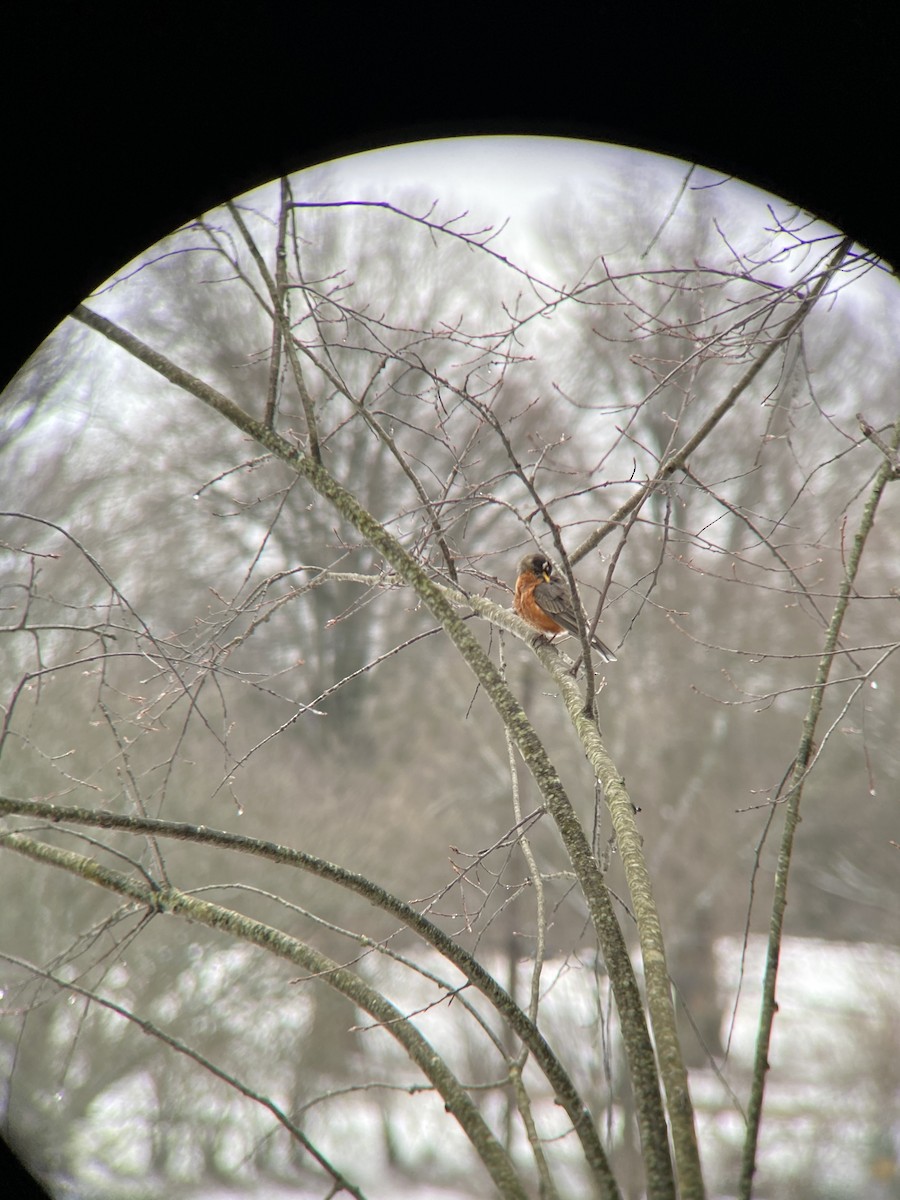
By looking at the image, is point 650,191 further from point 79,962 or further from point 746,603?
point 79,962

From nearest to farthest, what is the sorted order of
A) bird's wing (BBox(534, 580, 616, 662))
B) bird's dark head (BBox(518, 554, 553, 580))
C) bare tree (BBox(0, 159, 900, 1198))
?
bird's wing (BBox(534, 580, 616, 662))
bird's dark head (BBox(518, 554, 553, 580))
bare tree (BBox(0, 159, 900, 1198))

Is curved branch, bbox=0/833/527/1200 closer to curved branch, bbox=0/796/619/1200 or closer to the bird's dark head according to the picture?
curved branch, bbox=0/796/619/1200

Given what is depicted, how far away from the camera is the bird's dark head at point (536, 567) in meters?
4.43

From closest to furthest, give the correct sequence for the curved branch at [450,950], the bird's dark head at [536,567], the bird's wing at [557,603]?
the curved branch at [450,950], the bird's wing at [557,603], the bird's dark head at [536,567]

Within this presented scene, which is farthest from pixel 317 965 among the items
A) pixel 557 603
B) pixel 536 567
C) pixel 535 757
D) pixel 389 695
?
pixel 389 695

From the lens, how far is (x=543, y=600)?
13.8 ft

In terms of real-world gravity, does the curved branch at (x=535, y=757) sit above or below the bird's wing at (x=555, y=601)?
below

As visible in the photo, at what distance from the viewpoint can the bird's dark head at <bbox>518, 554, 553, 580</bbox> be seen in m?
4.43

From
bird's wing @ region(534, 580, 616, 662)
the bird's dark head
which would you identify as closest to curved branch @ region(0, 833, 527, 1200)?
bird's wing @ region(534, 580, 616, 662)

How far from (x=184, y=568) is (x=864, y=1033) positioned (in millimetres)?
7688

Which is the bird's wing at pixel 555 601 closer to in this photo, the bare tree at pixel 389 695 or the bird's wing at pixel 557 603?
the bird's wing at pixel 557 603

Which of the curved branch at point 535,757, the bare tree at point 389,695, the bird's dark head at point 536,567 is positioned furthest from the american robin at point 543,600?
the curved branch at point 535,757

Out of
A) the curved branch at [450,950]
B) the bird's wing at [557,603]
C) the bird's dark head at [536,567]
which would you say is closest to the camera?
the curved branch at [450,950]

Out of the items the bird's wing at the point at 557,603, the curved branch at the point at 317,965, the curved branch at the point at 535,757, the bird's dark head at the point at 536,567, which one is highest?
the bird's dark head at the point at 536,567
